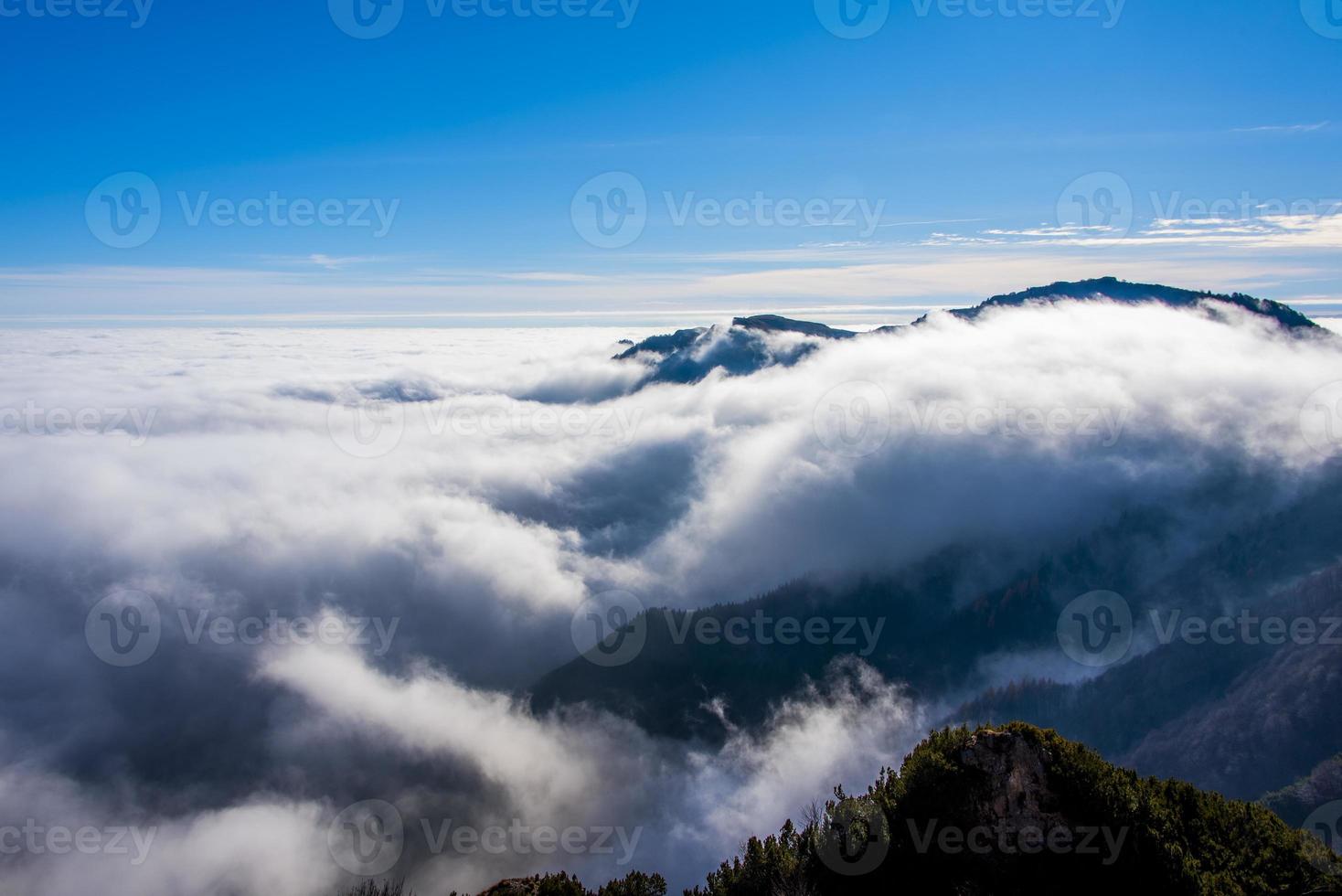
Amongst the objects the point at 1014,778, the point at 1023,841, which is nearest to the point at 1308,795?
the point at 1014,778

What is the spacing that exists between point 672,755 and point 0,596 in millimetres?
171192

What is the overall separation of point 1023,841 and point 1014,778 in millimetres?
3813

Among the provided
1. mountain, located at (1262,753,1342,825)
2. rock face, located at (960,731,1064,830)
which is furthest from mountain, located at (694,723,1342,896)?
mountain, located at (1262,753,1342,825)

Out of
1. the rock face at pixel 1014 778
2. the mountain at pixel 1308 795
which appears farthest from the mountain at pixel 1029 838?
the mountain at pixel 1308 795

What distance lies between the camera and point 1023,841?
40062 mm

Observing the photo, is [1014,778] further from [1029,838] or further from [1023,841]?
[1023,841]

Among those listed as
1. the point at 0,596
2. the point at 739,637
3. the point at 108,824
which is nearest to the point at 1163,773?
the point at 739,637

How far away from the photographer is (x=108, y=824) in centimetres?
11156

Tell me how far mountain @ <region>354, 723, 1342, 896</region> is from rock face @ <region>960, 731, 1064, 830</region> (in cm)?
7

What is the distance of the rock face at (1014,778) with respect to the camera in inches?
1622

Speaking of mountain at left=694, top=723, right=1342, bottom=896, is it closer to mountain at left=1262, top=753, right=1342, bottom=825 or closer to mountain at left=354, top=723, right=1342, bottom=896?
mountain at left=354, top=723, right=1342, bottom=896

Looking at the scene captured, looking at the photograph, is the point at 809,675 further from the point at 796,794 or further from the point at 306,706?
the point at 306,706

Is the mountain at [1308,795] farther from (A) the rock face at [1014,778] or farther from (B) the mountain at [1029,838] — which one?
(A) the rock face at [1014,778]

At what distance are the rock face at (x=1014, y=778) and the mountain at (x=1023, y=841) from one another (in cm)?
7
